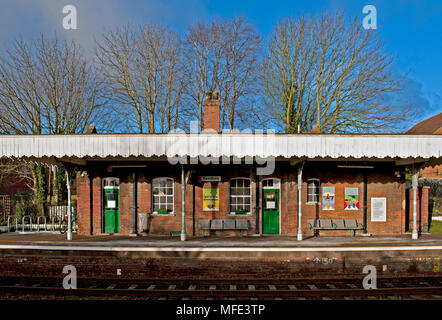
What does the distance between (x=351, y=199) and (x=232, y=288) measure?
22.6 ft

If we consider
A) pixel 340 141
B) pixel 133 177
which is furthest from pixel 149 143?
pixel 340 141

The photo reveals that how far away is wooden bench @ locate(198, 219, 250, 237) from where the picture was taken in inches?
452

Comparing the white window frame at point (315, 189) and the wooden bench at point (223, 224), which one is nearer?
the wooden bench at point (223, 224)

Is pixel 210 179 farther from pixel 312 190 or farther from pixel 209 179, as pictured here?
pixel 312 190

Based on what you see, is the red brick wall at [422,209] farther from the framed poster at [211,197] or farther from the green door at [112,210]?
the green door at [112,210]

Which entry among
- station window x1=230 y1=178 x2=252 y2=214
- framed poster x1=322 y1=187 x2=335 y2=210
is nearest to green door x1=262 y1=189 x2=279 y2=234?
station window x1=230 y1=178 x2=252 y2=214

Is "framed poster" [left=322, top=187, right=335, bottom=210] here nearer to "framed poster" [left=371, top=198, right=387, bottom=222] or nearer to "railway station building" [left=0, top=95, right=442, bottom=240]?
"railway station building" [left=0, top=95, right=442, bottom=240]

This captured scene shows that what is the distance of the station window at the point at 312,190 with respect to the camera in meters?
11.9

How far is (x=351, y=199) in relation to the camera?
11914 millimetres

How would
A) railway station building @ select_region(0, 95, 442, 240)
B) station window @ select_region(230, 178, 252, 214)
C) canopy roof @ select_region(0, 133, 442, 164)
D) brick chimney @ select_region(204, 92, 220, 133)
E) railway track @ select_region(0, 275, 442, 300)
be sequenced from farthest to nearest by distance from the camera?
brick chimney @ select_region(204, 92, 220, 133) → station window @ select_region(230, 178, 252, 214) → railway station building @ select_region(0, 95, 442, 240) → canopy roof @ select_region(0, 133, 442, 164) → railway track @ select_region(0, 275, 442, 300)

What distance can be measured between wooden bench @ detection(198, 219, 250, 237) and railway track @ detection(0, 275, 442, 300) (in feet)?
10.4

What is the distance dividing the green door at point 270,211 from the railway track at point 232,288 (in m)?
3.65

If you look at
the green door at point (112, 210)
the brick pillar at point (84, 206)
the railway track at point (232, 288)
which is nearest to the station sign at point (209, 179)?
the green door at point (112, 210)
